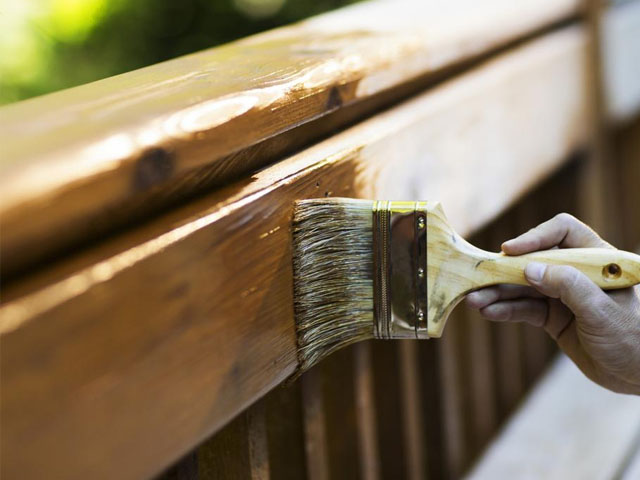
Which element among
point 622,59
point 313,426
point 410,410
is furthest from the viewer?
point 622,59

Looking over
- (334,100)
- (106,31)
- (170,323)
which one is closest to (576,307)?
(334,100)

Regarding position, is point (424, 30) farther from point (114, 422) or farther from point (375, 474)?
point (114, 422)

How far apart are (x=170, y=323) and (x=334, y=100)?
34 cm

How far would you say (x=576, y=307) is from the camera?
2.78ft

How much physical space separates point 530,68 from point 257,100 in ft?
2.77

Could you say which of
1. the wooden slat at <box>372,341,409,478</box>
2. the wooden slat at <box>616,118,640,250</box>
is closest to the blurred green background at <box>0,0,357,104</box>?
the wooden slat at <box>616,118,640,250</box>

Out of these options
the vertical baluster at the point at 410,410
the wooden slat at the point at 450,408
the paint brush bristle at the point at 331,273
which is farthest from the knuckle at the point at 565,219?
the wooden slat at the point at 450,408

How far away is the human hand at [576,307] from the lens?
836 mm

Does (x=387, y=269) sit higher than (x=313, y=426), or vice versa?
(x=387, y=269)

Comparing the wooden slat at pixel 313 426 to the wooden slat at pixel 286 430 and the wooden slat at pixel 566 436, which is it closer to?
the wooden slat at pixel 286 430

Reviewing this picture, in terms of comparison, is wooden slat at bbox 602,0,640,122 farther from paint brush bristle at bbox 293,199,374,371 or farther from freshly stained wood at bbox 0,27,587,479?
paint brush bristle at bbox 293,199,374,371

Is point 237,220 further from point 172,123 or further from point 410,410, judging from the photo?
point 410,410

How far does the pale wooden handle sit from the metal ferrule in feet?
0.20

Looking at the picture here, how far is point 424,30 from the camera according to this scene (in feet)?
3.79
